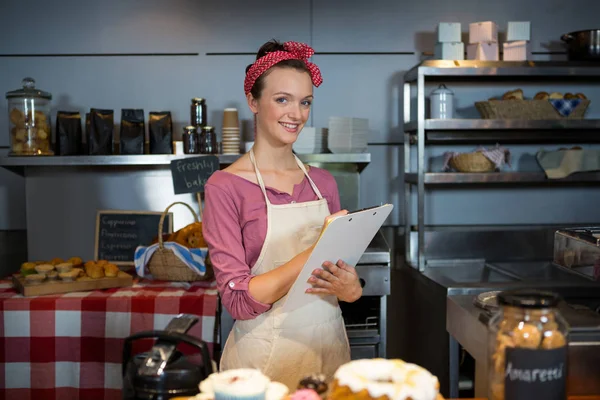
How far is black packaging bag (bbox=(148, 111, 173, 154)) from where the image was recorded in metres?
3.30

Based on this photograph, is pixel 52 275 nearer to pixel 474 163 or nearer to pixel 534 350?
pixel 474 163

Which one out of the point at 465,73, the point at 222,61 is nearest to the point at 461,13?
the point at 465,73

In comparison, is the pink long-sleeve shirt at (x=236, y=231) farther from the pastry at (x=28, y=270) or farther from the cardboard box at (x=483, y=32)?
the cardboard box at (x=483, y=32)

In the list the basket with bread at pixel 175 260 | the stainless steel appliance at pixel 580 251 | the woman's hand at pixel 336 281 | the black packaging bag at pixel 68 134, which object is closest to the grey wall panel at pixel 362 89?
the basket with bread at pixel 175 260

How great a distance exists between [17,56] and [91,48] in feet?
1.33

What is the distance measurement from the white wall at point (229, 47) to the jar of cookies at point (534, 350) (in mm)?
2575

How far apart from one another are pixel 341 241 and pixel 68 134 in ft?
7.28

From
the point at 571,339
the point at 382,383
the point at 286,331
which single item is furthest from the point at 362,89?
the point at 382,383

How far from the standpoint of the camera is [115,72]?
355 centimetres

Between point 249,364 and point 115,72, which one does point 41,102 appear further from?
point 249,364

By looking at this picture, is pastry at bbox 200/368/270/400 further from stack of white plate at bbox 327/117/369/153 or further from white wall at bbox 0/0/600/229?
white wall at bbox 0/0/600/229

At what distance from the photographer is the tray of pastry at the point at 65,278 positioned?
267cm

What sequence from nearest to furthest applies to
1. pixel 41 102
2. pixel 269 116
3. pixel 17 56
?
1. pixel 269 116
2. pixel 41 102
3. pixel 17 56

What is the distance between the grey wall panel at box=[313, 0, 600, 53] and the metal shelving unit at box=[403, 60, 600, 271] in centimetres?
26
